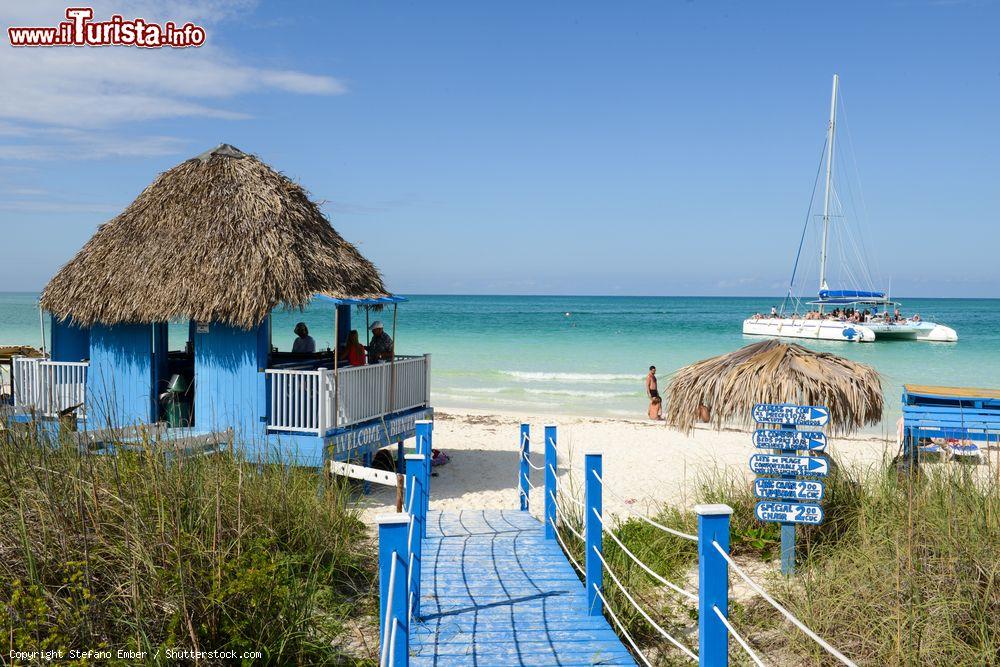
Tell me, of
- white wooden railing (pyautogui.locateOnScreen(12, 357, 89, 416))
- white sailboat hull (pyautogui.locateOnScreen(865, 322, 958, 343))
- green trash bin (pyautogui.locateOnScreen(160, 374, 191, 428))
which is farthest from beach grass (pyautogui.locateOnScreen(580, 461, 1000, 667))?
white sailboat hull (pyautogui.locateOnScreen(865, 322, 958, 343))

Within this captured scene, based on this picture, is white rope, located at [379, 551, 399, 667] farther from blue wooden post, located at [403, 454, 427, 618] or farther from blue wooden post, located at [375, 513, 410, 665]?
blue wooden post, located at [403, 454, 427, 618]

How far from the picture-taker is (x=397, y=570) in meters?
3.58

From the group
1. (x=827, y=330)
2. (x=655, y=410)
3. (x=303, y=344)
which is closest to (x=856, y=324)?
(x=827, y=330)

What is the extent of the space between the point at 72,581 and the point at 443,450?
10931mm

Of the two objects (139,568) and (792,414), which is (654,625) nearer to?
(139,568)

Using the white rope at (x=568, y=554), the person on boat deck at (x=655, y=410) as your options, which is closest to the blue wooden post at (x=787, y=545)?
the white rope at (x=568, y=554)

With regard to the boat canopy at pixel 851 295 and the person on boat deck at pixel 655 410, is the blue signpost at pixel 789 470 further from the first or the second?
the boat canopy at pixel 851 295

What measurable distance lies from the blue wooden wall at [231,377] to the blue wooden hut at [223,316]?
19mm

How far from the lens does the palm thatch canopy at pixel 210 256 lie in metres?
10.2

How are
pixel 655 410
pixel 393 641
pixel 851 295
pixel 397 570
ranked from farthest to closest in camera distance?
pixel 851 295, pixel 655 410, pixel 397 570, pixel 393 641

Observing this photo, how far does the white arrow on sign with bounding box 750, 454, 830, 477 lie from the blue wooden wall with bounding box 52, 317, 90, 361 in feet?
35.0

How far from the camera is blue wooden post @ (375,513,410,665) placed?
3365 millimetres

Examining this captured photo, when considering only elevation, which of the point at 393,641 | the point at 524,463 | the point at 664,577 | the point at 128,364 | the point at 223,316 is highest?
the point at 223,316

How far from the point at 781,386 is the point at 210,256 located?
7.65 meters
